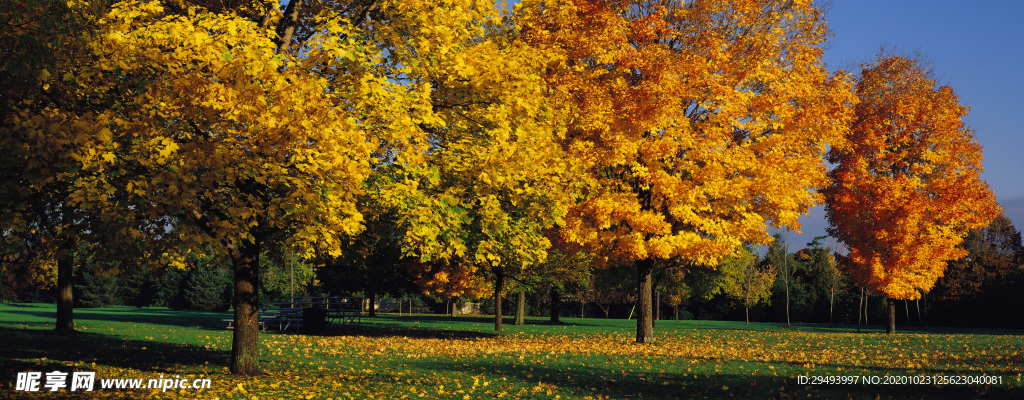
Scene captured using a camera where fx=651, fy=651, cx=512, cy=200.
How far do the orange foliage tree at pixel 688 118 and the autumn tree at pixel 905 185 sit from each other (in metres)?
10.5

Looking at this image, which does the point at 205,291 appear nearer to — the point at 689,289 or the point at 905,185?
the point at 689,289

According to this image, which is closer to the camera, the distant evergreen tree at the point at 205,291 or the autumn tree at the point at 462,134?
the autumn tree at the point at 462,134

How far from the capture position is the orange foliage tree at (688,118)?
17.1m

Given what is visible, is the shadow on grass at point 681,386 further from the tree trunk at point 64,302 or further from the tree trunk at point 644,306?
the tree trunk at point 64,302

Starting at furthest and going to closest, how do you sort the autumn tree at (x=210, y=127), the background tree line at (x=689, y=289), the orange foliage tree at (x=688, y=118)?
the background tree line at (x=689, y=289)
the orange foliage tree at (x=688, y=118)
the autumn tree at (x=210, y=127)

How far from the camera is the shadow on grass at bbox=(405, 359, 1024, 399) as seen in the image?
9664mm

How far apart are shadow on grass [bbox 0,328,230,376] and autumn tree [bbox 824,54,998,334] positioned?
2601 cm

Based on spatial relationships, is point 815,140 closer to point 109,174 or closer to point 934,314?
point 109,174

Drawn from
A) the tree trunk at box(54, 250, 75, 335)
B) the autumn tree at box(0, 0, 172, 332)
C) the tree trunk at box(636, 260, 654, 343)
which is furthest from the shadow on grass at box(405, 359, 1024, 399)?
the tree trunk at box(54, 250, 75, 335)

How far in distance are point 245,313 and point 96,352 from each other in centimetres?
644

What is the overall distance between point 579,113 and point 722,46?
4456 mm

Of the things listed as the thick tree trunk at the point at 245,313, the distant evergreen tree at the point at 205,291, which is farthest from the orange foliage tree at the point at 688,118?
the distant evergreen tree at the point at 205,291

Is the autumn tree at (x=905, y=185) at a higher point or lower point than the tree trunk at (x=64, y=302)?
higher

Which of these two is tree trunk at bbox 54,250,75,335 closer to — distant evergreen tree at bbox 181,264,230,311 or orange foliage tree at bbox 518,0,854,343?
orange foliage tree at bbox 518,0,854,343
